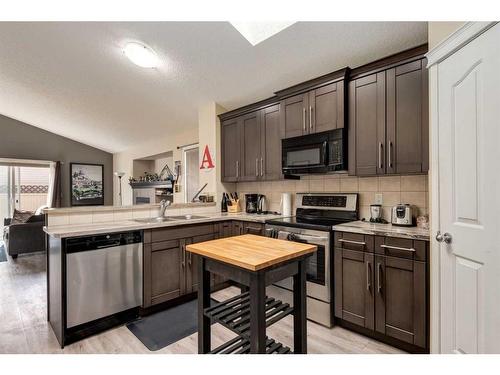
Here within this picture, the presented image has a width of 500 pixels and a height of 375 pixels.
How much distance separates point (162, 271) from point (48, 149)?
20.6 feet

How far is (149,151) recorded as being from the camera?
6039 millimetres

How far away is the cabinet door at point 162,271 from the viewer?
241 centimetres

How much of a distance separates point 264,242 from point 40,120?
21.9 ft

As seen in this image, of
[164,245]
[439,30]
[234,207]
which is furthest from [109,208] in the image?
[439,30]

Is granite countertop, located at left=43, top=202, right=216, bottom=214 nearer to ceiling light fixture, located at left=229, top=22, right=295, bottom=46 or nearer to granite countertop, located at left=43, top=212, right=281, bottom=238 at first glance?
granite countertop, located at left=43, top=212, right=281, bottom=238

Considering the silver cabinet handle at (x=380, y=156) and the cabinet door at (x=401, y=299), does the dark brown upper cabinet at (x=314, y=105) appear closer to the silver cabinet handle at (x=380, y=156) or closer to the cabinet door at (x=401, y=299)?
the silver cabinet handle at (x=380, y=156)

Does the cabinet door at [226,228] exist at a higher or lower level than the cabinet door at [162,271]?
higher

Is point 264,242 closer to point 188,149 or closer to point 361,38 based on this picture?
point 361,38

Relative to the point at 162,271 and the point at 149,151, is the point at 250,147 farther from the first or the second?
the point at 149,151

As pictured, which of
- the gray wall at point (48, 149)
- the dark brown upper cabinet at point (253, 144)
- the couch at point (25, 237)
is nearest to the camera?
the dark brown upper cabinet at point (253, 144)

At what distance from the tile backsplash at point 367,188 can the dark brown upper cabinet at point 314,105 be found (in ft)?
1.94

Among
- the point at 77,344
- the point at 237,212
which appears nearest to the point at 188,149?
the point at 237,212

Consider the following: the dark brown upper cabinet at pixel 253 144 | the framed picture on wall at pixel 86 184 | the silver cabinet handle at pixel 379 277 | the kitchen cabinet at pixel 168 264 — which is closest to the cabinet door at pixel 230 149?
the dark brown upper cabinet at pixel 253 144
